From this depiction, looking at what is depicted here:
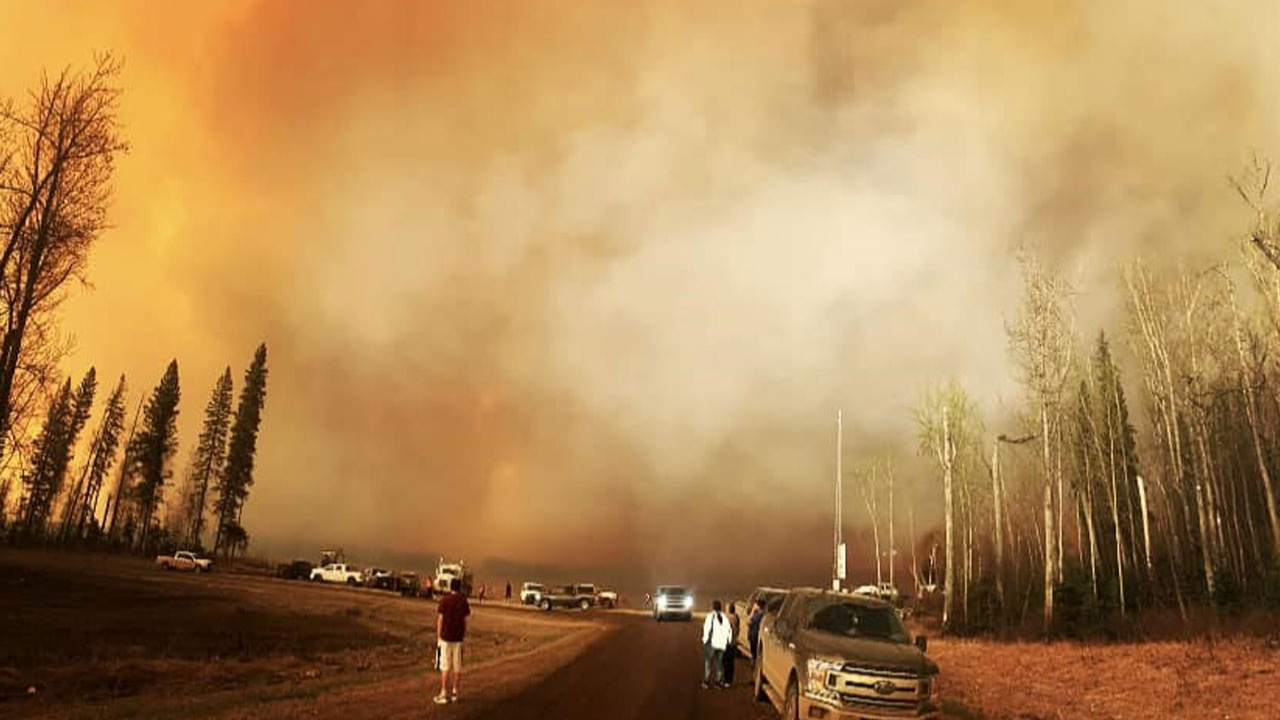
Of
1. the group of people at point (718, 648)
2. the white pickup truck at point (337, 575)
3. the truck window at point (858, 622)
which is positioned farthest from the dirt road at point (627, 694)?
the white pickup truck at point (337, 575)

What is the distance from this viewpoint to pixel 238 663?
2466 centimetres

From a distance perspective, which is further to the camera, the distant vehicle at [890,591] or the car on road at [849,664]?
the distant vehicle at [890,591]

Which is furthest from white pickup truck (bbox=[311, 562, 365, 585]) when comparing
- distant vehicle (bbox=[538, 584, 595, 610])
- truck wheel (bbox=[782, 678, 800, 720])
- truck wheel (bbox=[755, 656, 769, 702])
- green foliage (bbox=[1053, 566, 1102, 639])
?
truck wheel (bbox=[782, 678, 800, 720])

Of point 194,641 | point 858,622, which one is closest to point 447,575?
point 194,641

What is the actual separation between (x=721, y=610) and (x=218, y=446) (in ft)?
294

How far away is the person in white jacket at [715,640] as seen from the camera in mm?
18703

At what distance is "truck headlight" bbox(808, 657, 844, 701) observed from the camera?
12.2 metres

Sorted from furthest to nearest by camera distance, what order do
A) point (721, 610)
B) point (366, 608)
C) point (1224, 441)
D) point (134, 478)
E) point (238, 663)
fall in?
point (134, 478)
point (1224, 441)
point (366, 608)
point (238, 663)
point (721, 610)

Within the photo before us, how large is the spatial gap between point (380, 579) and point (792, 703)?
66767 mm

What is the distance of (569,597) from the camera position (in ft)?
212

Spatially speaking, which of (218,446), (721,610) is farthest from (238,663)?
(218,446)

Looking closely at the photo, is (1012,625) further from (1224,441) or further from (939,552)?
(939,552)

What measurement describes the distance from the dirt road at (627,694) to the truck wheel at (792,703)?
75.9 inches

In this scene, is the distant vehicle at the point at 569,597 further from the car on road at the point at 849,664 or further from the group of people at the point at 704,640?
the car on road at the point at 849,664
